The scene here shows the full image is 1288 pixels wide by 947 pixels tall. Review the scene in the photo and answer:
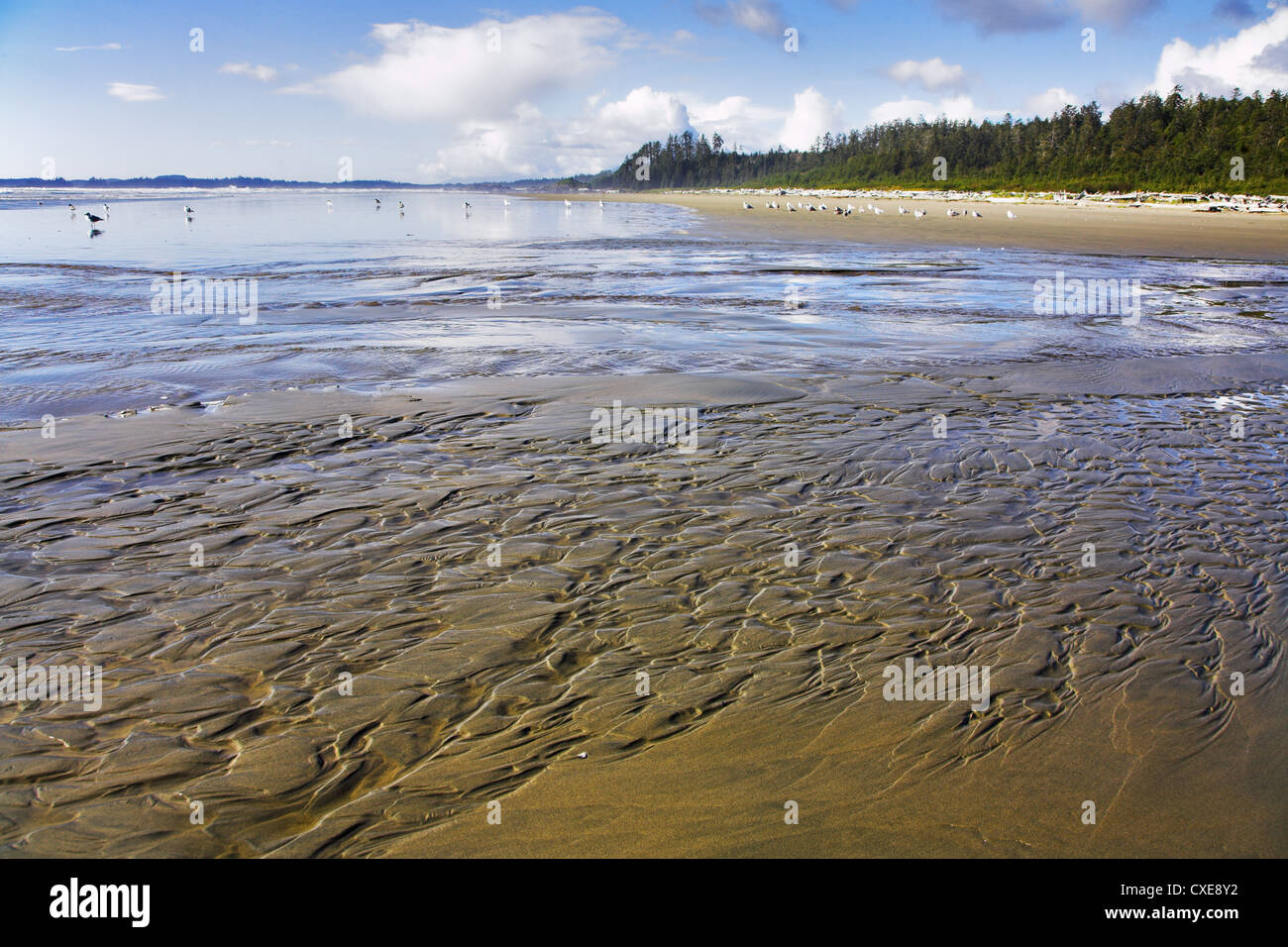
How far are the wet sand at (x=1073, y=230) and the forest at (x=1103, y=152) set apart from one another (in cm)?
1582

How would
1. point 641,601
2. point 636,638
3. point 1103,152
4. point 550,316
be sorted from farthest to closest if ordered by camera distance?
1. point 1103,152
2. point 550,316
3. point 641,601
4. point 636,638

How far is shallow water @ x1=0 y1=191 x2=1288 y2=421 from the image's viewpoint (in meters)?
11.3

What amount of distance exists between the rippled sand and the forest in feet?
233

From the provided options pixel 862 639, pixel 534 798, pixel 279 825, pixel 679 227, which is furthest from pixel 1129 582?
pixel 679 227

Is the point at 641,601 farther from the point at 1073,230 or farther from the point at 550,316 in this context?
the point at 1073,230

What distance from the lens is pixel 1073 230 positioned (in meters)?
40.7

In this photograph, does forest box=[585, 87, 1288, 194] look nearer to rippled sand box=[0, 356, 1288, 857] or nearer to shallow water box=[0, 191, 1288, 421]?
shallow water box=[0, 191, 1288, 421]

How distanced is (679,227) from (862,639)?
43.5 meters

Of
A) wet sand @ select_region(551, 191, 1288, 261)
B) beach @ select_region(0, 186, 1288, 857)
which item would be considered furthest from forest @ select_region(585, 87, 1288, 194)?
beach @ select_region(0, 186, 1288, 857)

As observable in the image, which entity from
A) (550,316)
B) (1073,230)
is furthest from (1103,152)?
(550,316)

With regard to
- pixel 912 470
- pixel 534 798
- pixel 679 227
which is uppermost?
pixel 679 227

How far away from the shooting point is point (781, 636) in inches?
190

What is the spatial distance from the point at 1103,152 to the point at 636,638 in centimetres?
9975
